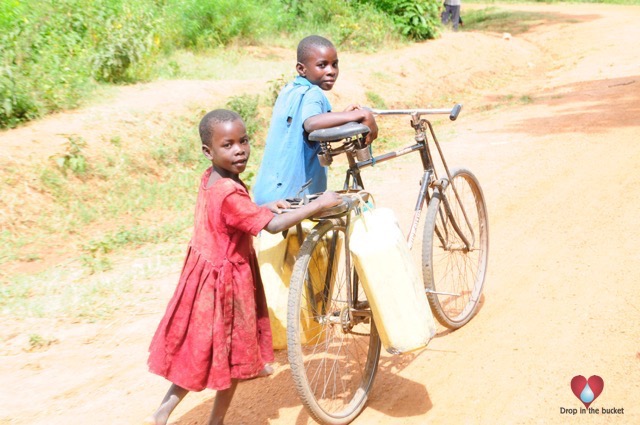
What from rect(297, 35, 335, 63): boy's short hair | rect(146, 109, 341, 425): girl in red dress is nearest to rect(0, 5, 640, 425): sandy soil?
rect(146, 109, 341, 425): girl in red dress

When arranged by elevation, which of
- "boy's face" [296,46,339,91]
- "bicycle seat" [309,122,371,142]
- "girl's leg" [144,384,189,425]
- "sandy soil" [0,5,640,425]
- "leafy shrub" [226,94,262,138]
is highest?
"boy's face" [296,46,339,91]

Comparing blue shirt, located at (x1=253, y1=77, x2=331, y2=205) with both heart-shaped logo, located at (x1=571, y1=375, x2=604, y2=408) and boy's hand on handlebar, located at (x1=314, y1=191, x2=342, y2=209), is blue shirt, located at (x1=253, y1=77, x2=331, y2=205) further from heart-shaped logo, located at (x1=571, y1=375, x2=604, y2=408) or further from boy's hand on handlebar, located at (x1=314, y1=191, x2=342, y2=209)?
heart-shaped logo, located at (x1=571, y1=375, x2=604, y2=408)

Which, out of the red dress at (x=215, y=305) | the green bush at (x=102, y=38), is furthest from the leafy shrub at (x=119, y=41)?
the red dress at (x=215, y=305)

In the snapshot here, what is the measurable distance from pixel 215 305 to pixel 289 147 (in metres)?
0.87

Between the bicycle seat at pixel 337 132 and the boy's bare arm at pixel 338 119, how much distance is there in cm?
4

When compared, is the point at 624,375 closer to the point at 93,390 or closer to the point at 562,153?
the point at 93,390

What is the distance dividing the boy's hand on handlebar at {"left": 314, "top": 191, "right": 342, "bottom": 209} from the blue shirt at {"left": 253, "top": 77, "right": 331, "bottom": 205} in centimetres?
43

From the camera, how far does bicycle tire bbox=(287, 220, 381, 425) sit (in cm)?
306

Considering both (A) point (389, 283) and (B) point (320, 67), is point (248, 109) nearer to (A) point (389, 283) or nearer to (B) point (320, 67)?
(B) point (320, 67)

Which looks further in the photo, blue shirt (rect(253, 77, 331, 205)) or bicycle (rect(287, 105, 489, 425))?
blue shirt (rect(253, 77, 331, 205))

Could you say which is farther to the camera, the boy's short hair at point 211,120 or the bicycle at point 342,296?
the bicycle at point 342,296

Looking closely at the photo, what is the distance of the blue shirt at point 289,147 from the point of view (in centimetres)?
346

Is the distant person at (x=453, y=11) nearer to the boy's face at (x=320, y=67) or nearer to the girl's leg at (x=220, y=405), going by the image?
the boy's face at (x=320, y=67)

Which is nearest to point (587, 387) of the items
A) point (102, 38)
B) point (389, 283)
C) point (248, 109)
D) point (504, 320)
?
point (504, 320)
